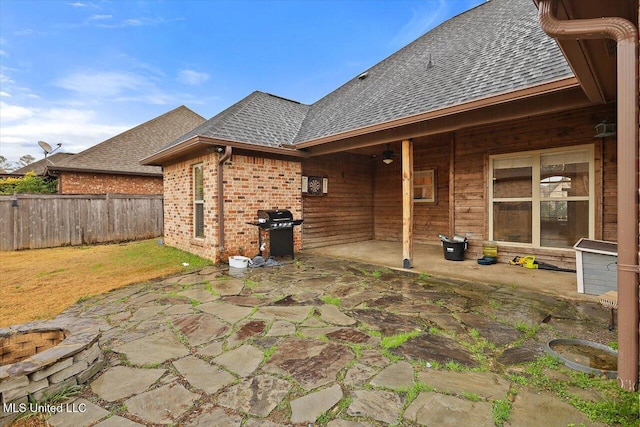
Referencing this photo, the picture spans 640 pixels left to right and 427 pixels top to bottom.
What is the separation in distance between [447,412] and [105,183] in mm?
15103

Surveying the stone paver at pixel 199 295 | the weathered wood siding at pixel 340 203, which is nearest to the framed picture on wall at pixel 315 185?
the weathered wood siding at pixel 340 203

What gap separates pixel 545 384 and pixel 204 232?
20.9ft

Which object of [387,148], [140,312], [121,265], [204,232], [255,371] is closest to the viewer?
[255,371]

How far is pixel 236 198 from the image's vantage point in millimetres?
6301

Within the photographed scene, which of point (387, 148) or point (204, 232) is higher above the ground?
point (387, 148)

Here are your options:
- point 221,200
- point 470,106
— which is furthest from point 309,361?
point 221,200

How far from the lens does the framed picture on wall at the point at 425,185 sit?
8117 millimetres

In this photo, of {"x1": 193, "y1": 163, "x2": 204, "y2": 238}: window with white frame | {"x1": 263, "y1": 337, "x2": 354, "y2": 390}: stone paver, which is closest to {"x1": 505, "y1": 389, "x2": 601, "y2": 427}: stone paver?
{"x1": 263, "y1": 337, "x2": 354, "y2": 390}: stone paver

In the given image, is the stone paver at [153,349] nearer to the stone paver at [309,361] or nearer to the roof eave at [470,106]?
the stone paver at [309,361]

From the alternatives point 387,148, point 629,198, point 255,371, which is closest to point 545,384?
point 629,198

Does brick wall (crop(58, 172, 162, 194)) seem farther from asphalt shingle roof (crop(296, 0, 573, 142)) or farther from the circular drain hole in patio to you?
the circular drain hole in patio

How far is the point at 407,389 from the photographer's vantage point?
1.90 m

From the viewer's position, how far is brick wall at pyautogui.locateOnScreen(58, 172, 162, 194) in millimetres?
11625

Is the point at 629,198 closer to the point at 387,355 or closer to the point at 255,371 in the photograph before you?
the point at 387,355
